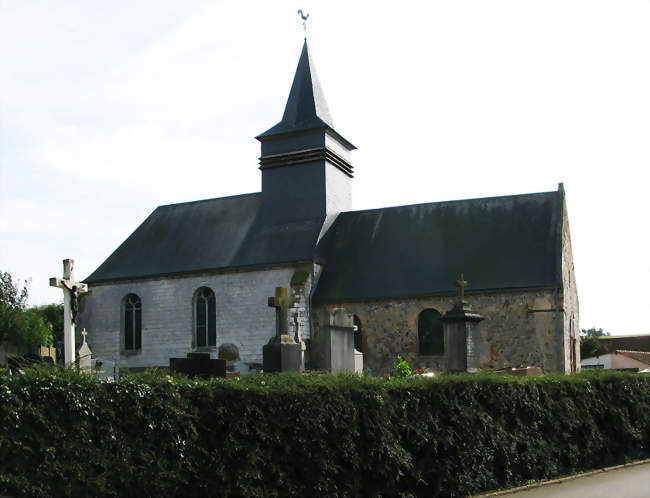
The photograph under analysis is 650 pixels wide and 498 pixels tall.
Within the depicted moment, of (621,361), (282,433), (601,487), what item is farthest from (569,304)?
(282,433)

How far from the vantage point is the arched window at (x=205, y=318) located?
82.9 ft

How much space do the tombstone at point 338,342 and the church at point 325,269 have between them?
313 inches

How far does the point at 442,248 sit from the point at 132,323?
1108 centimetres

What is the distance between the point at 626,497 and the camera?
8617 millimetres

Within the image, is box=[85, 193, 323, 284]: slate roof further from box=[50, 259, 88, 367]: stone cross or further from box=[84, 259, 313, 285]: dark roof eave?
box=[50, 259, 88, 367]: stone cross

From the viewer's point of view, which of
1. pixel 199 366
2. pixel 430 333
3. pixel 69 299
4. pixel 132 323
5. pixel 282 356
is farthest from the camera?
pixel 132 323

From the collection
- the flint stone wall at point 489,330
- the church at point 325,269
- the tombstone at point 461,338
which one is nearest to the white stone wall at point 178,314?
the church at point 325,269

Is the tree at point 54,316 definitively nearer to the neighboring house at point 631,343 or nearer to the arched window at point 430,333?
the arched window at point 430,333

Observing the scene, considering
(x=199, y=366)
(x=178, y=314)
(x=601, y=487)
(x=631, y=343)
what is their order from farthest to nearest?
(x=631, y=343), (x=178, y=314), (x=199, y=366), (x=601, y=487)

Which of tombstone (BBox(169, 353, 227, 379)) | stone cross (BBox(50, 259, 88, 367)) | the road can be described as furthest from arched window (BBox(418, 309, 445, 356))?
tombstone (BBox(169, 353, 227, 379))

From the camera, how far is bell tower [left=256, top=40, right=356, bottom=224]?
2594cm

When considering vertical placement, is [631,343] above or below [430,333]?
below

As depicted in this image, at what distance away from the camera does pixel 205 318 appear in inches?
1001

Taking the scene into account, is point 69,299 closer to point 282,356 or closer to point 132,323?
point 282,356
